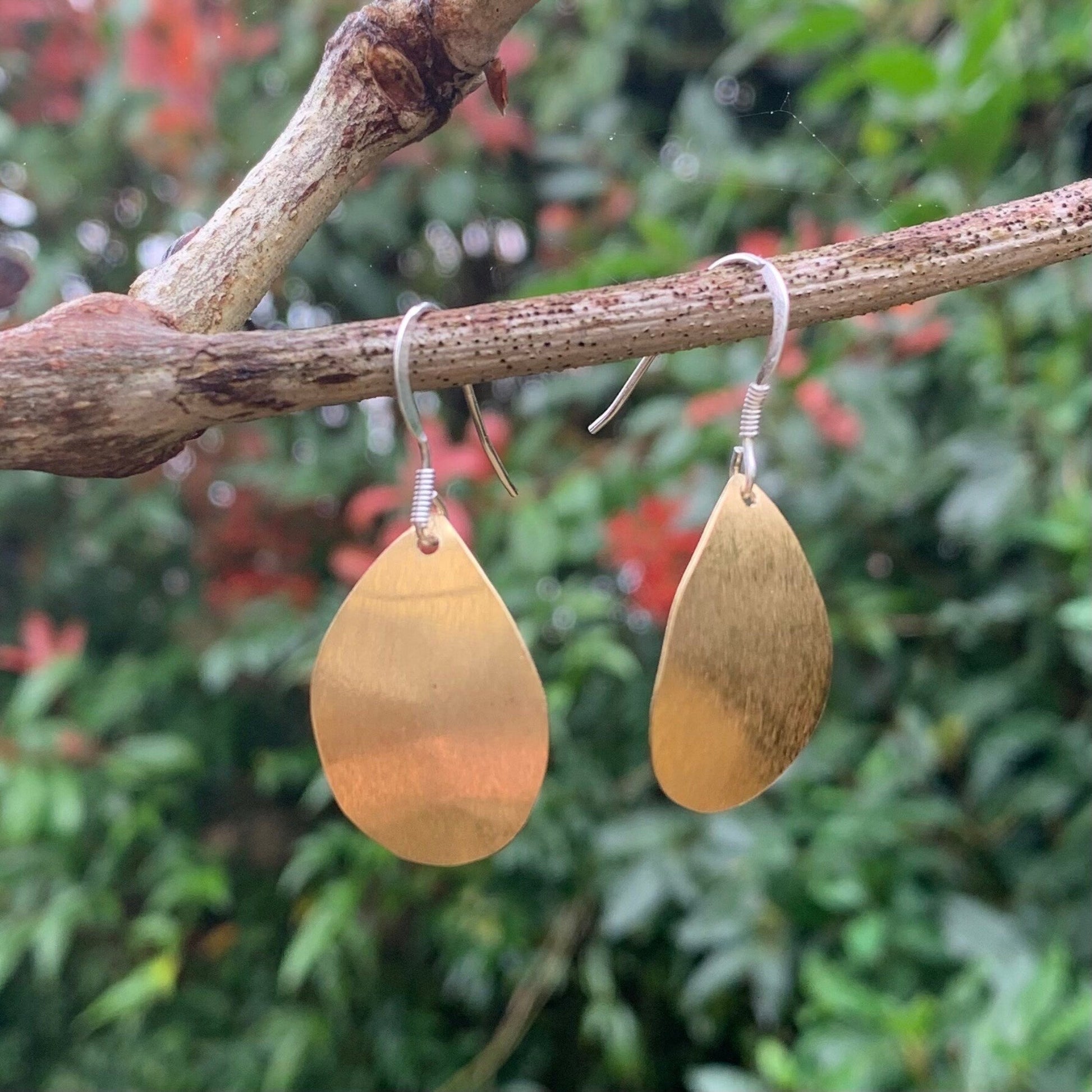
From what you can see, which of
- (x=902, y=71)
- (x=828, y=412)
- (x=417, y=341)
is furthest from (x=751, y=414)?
(x=828, y=412)

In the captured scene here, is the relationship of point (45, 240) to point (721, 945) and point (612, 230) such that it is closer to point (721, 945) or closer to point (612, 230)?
point (612, 230)

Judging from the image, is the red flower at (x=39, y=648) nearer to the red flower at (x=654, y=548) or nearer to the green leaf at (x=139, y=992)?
the green leaf at (x=139, y=992)

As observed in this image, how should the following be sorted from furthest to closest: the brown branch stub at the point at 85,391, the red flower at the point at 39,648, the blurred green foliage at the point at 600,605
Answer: the red flower at the point at 39,648 → the blurred green foliage at the point at 600,605 → the brown branch stub at the point at 85,391

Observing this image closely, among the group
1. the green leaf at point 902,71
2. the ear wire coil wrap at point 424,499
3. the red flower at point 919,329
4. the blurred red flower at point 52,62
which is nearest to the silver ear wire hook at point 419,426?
the ear wire coil wrap at point 424,499

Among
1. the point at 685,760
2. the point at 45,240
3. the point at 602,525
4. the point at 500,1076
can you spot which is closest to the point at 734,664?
the point at 685,760

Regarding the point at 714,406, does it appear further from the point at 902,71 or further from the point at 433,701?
the point at 433,701

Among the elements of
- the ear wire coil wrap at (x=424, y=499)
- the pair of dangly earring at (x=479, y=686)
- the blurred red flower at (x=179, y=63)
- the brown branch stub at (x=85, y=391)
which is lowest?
the pair of dangly earring at (x=479, y=686)

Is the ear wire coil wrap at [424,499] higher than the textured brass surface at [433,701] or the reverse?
higher
